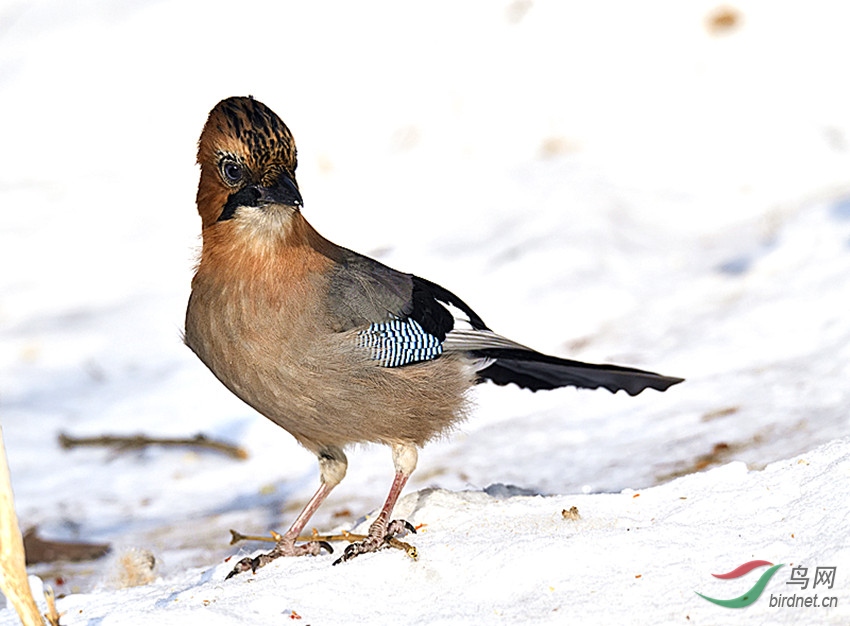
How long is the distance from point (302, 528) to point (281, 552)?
17cm

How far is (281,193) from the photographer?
3641mm

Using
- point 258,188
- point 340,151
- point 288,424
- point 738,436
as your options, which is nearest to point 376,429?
point 288,424

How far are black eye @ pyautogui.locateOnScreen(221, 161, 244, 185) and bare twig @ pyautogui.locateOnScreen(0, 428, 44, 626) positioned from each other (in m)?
1.31

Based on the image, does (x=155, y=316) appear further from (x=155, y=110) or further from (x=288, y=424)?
(x=288, y=424)

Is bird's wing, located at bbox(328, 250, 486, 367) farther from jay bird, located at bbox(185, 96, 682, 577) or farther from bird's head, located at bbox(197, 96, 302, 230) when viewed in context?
bird's head, located at bbox(197, 96, 302, 230)

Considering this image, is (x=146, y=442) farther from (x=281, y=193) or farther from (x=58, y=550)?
(x=281, y=193)

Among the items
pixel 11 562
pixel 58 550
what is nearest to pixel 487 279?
pixel 58 550

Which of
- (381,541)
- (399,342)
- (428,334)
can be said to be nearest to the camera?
(381,541)

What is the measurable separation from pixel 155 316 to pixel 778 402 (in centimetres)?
415

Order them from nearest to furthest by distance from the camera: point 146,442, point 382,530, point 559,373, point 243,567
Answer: point 382,530
point 243,567
point 559,373
point 146,442

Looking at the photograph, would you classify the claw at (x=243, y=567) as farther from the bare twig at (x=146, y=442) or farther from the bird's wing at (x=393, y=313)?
the bare twig at (x=146, y=442)

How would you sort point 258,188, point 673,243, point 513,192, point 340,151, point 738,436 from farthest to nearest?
1. point 340,151
2. point 513,192
3. point 673,243
4. point 738,436
5. point 258,188

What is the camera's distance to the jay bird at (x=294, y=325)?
12.0 ft

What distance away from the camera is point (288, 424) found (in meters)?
3.80
